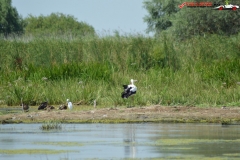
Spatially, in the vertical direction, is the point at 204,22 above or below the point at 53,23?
below

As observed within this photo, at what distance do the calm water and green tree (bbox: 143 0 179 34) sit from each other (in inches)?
1578

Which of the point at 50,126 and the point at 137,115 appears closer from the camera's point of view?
the point at 50,126

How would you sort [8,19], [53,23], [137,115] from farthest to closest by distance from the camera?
[53,23] → [8,19] → [137,115]

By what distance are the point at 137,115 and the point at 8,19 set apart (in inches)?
2537

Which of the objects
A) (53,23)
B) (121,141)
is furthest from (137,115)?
(53,23)

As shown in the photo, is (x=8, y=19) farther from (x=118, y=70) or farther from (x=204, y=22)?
(x=118, y=70)

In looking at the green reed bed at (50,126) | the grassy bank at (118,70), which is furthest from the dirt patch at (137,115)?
the grassy bank at (118,70)

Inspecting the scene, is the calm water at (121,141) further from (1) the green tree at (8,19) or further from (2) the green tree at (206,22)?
(1) the green tree at (8,19)

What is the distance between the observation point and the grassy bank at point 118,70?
22.4 m

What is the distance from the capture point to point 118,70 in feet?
90.4

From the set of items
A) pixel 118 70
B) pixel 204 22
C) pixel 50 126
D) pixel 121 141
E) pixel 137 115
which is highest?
pixel 204 22

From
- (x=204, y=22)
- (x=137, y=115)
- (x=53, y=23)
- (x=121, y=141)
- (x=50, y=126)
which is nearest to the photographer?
(x=121, y=141)

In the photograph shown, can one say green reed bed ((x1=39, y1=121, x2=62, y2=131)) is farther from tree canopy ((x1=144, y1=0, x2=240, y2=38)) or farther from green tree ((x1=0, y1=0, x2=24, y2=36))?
green tree ((x1=0, y1=0, x2=24, y2=36))

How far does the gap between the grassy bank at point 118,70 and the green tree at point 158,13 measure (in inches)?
971
